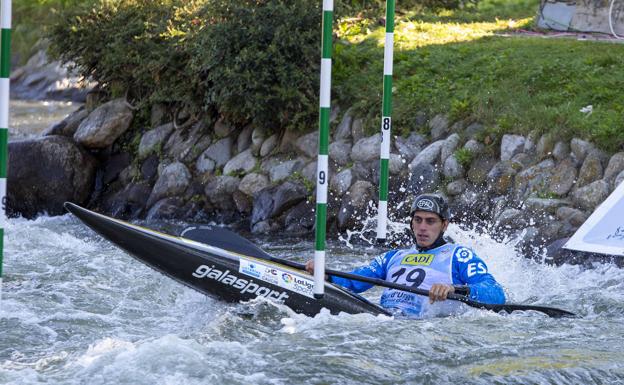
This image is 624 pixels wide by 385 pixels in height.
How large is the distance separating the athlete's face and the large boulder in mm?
6026

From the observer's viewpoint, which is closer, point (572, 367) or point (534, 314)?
point (572, 367)

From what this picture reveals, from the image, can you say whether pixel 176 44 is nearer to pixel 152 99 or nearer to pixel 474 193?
pixel 152 99

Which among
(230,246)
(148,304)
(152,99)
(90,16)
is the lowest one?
(148,304)

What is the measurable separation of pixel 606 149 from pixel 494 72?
196cm

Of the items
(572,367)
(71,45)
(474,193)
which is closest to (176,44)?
(71,45)

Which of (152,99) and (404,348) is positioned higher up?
(152,99)

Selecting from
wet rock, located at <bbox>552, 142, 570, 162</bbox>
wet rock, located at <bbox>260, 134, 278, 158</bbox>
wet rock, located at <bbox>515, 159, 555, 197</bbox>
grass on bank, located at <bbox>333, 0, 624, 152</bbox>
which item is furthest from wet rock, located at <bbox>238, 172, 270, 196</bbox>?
wet rock, located at <bbox>552, 142, 570, 162</bbox>

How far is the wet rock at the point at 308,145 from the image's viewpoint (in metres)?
11.2

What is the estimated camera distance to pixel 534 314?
281 inches

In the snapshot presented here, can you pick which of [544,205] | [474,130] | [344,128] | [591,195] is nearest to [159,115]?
[344,128]

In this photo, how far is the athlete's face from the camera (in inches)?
278

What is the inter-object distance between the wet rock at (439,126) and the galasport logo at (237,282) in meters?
4.09

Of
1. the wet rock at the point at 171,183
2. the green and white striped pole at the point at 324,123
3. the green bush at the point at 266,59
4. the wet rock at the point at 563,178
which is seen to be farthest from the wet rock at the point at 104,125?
the green and white striped pole at the point at 324,123

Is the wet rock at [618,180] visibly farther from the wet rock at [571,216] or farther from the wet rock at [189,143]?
the wet rock at [189,143]
